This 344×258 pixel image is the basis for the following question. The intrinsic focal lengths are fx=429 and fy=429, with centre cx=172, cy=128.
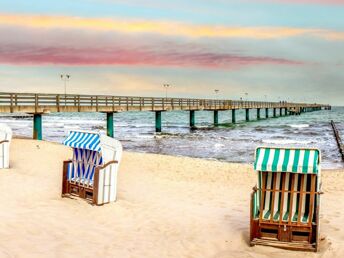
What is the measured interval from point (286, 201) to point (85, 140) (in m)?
4.43

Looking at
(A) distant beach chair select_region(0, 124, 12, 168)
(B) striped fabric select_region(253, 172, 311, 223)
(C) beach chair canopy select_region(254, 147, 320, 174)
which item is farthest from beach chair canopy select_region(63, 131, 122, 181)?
(A) distant beach chair select_region(0, 124, 12, 168)

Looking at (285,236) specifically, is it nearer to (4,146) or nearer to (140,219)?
(140,219)

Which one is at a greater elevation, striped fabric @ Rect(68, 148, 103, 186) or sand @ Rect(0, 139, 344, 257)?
striped fabric @ Rect(68, 148, 103, 186)

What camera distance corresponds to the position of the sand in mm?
6410

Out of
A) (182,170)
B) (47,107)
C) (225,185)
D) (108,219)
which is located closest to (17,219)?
(108,219)

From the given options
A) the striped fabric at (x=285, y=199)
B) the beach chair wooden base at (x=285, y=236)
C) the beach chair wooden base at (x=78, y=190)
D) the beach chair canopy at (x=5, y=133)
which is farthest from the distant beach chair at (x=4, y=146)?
the beach chair wooden base at (x=285, y=236)

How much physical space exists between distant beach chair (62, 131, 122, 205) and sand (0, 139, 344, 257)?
0.28 m

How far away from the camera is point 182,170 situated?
15.7 metres

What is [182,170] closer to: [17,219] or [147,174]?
[147,174]

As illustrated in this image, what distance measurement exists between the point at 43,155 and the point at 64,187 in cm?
745

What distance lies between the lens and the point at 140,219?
8188 mm

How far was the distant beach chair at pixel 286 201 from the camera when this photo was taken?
6445 mm

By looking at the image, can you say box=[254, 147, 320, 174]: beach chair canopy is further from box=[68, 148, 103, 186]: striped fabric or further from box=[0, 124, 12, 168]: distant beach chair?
box=[0, 124, 12, 168]: distant beach chair

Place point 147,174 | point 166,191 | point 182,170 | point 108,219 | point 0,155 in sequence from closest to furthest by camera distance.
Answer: point 108,219
point 166,191
point 0,155
point 147,174
point 182,170
